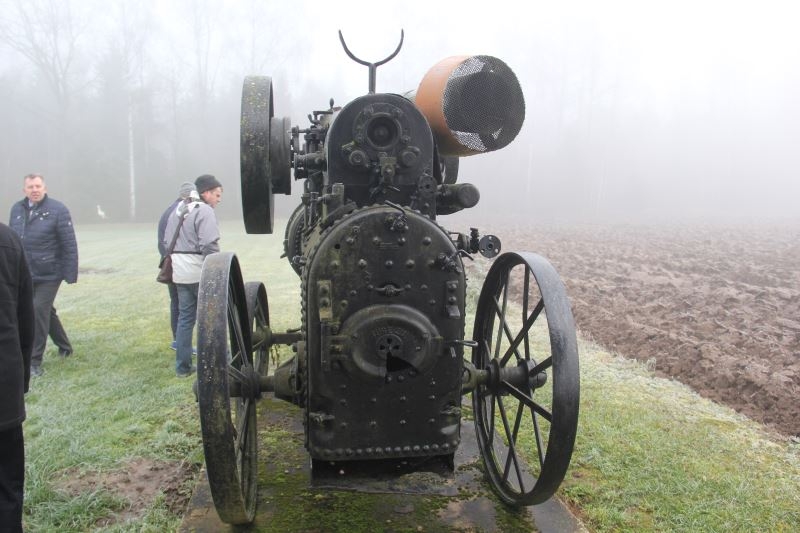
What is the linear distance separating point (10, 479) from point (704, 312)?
8102 millimetres

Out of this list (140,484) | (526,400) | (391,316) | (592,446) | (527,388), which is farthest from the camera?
(592,446)

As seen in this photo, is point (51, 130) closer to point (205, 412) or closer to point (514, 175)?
point (514, 175)

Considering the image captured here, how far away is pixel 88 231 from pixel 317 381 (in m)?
22.5

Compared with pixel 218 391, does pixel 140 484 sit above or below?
below

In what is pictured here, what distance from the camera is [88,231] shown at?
72.8 ft

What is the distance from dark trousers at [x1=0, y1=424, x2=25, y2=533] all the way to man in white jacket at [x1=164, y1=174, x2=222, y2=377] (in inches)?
105

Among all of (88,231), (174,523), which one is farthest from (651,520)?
(88,231)

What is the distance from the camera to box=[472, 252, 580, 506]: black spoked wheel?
253 cm

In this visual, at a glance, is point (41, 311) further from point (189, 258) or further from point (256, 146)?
point (256, 146)

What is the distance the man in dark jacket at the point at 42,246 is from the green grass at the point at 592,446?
516mm

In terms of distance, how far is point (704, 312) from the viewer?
26.8 ft

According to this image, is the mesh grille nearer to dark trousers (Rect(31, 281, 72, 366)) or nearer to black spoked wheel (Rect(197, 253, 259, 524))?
black spoked wheel (Rect(197, 253, 259, 524))

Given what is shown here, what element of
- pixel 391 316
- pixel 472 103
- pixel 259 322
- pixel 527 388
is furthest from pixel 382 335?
pixel 259 322

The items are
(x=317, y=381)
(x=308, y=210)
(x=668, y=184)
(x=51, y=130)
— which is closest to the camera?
(x=317, y=381)
